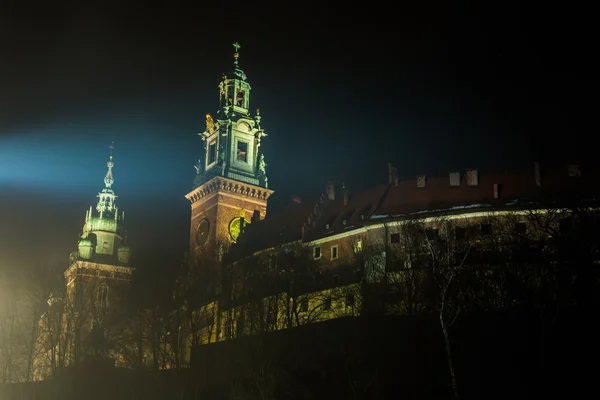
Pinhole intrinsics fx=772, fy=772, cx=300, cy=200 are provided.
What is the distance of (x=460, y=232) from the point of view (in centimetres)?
5603

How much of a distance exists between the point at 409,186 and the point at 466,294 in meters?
20.6

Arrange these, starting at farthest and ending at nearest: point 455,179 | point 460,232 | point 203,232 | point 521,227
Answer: point 203,232
point 455,179
point 521,227
point 460,232

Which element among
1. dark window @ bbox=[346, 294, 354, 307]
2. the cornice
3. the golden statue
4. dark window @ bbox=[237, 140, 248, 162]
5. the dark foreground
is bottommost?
the dark foreground

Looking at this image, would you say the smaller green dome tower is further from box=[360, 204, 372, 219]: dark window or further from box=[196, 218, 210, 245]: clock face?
box=[360, 204, 372, 219]: dark window

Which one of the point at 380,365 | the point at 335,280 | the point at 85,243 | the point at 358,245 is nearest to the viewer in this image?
the point at 380,365

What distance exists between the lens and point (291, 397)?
41.2 metres

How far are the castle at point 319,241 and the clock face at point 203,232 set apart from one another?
150mm

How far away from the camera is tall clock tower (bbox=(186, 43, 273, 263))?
80438mm

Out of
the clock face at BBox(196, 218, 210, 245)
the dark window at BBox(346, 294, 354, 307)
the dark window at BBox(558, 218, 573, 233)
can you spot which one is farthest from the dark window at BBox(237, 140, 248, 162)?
the dark window at BBox(558, 218, 573, 233)

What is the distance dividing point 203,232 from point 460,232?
34.6 meters

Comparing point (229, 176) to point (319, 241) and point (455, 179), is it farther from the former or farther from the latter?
point (455, 179)

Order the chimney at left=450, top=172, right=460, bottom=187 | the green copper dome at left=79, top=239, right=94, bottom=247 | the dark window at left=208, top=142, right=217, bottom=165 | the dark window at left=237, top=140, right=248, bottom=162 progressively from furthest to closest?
the green copper dome at left=79, top=239, right=94, bottom=247
the dark window at left=208, top=142, right=217, bottom=165
the dark window at left=237, top=140, right=248, bottom=162
the chimney at left=450, top=172, right=460, bottom=187

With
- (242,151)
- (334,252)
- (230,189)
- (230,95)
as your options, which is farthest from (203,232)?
(334,252)

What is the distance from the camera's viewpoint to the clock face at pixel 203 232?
81875 millimetres
